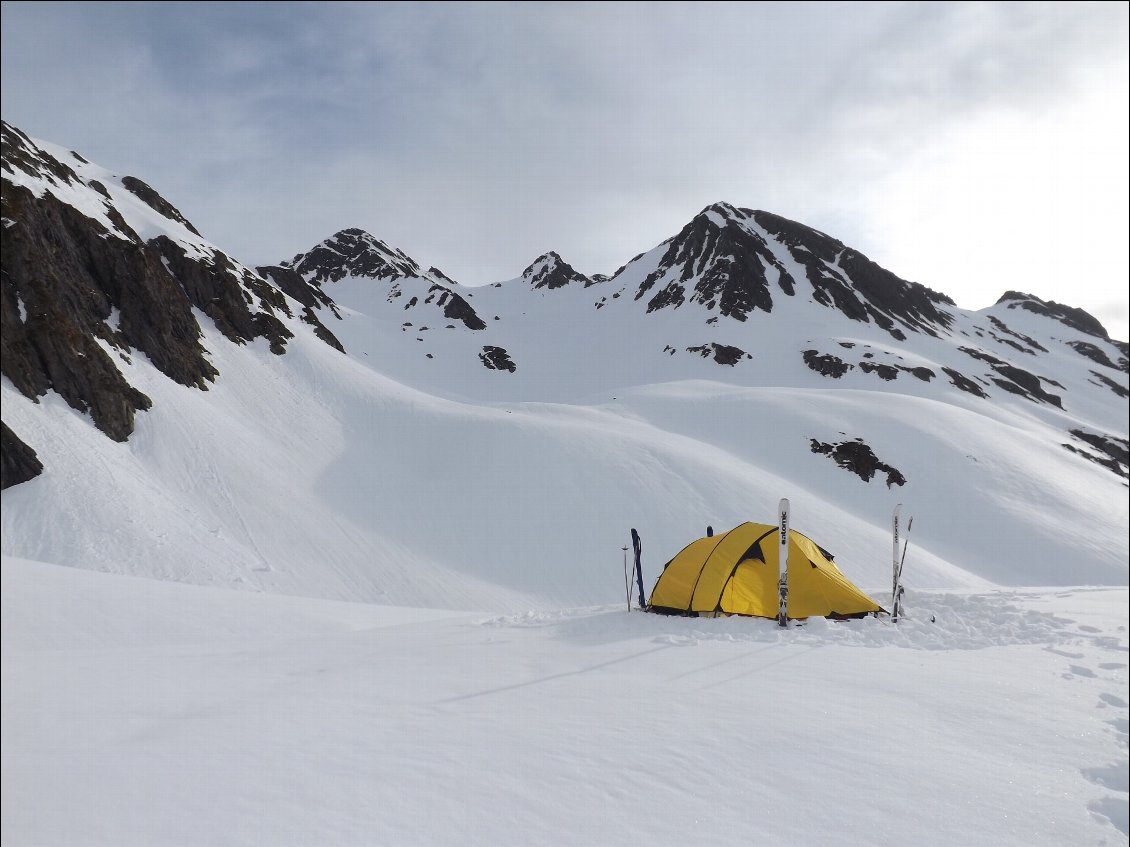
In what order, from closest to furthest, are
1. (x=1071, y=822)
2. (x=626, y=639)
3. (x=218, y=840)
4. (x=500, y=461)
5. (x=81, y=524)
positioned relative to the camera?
(x=218, y=840)
(x=1071, y=822)
(x=626, y=639)
(x=81, y=524)
(x=500, y=461)

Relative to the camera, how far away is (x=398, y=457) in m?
26.5

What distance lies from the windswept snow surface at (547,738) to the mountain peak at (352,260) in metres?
123

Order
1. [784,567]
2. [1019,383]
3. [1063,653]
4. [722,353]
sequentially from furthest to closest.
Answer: [1019,383]
[722,353]
[784,567]
[1063,653]

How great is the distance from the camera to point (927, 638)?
8891mm

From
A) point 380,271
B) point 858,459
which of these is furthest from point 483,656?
point 380,271

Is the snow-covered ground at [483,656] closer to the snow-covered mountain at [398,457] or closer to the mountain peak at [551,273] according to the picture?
the snow-covered mountain at [398,457]

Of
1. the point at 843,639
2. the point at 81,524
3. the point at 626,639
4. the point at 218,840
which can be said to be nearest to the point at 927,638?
the point at 843,639

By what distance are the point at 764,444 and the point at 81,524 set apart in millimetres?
31782

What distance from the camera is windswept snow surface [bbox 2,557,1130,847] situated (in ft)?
11.6

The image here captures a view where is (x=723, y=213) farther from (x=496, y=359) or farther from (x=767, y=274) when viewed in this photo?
(x=496, y=359)

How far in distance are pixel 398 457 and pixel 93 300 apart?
46.2 ft

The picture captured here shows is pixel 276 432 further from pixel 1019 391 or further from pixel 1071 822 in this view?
pixel 1019 391

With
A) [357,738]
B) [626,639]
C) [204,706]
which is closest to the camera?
[357,738]

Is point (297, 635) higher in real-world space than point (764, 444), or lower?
lower
